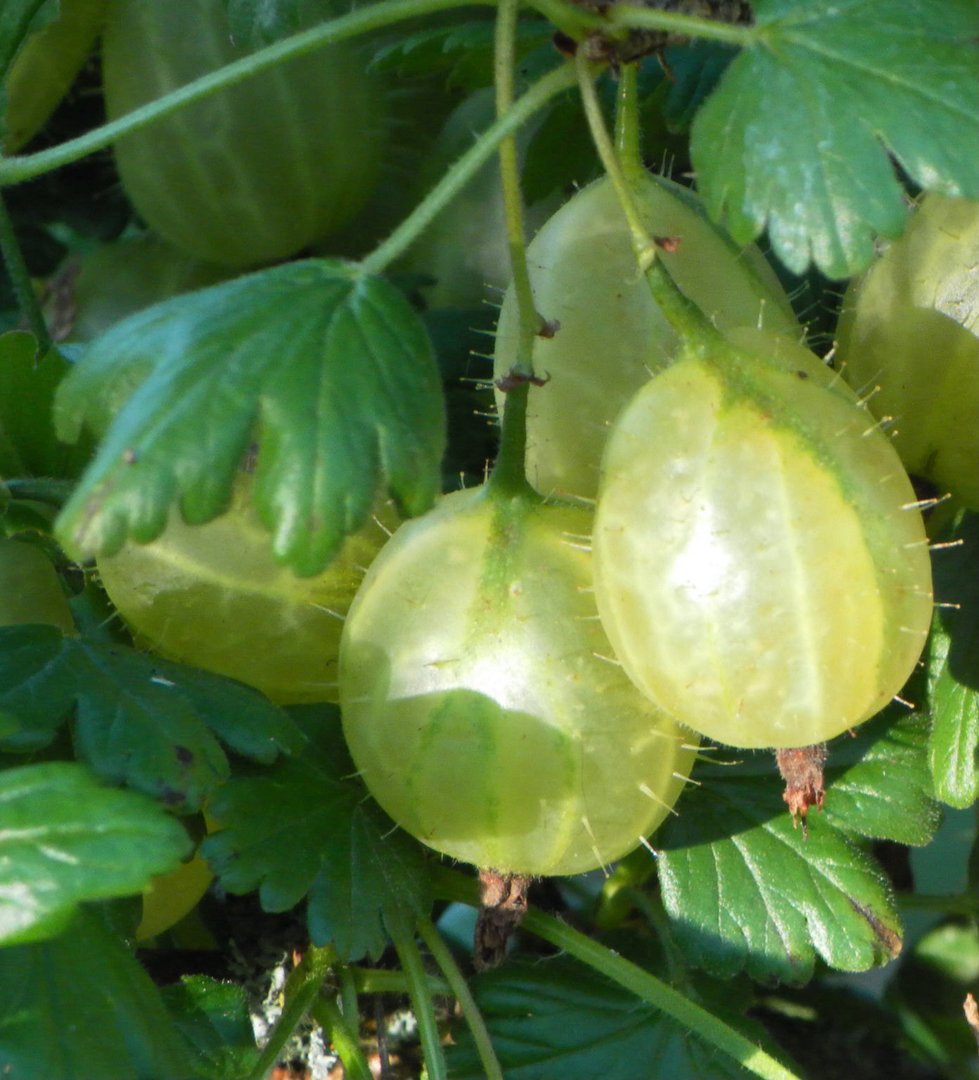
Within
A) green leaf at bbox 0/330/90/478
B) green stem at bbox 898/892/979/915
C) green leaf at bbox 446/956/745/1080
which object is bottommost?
green stem at bbox 898/892/979/915

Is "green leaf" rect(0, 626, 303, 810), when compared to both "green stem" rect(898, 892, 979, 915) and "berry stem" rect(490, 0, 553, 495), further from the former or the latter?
"green stem" rect(898, 892, 979, 915)

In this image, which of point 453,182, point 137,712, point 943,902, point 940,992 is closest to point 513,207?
point 453,182

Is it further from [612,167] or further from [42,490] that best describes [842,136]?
[42,490]

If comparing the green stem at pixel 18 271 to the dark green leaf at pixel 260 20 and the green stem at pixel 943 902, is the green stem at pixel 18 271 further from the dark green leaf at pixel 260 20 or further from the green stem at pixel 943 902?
the green stem at pixel 943 902

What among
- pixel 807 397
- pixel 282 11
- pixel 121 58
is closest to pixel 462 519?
pixel 807 397

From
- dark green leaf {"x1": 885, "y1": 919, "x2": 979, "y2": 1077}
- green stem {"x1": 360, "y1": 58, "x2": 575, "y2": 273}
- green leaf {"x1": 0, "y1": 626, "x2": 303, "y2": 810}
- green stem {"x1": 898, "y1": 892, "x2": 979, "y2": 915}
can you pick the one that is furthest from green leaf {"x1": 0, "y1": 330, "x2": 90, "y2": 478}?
dark green leaf {"x1": 885, "y1": 919, "x2": 979, "y2": 1077}
